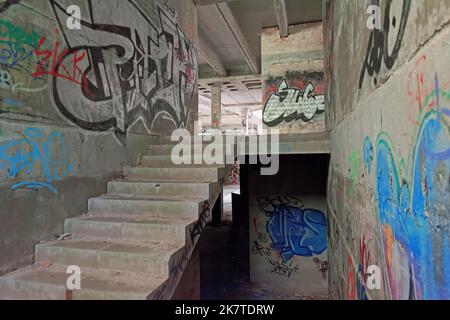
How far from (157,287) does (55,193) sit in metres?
1.56

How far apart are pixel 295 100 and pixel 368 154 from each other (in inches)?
306


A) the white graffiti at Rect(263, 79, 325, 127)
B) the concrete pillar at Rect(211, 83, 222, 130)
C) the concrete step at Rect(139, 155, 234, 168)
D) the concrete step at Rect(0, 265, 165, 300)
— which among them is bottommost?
the concrete step at Rect(0, 265, 165, 300)

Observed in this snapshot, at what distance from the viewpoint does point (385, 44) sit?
1.62 m

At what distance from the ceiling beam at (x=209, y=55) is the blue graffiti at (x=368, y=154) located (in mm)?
9542

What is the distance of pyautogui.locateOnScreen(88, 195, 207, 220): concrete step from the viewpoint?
3205 mm

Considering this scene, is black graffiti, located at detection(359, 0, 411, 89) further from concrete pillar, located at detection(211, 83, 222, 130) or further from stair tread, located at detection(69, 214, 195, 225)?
concrete pillar, located at detection(211, 83, 222, 130)

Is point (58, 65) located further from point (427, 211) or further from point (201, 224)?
point (427, 211)

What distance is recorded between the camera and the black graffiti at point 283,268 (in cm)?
654

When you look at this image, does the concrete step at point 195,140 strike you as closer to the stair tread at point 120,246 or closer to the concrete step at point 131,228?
the concrete step at point 131,228

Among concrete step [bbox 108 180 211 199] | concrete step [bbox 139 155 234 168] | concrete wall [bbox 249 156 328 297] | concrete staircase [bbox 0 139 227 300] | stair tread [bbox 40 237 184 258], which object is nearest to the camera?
concrete staircase [bbox 0 139 227 300]

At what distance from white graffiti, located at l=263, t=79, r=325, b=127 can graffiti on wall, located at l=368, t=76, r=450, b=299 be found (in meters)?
7.97

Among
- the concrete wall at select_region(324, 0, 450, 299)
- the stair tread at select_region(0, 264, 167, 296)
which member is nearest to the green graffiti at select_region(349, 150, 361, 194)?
the concrete wall at select_region(324, 0, 450, 299)

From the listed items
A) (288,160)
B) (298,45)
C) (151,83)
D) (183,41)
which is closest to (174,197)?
(151,83)

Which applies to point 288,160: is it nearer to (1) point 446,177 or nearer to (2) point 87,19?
(2) point 87,19
